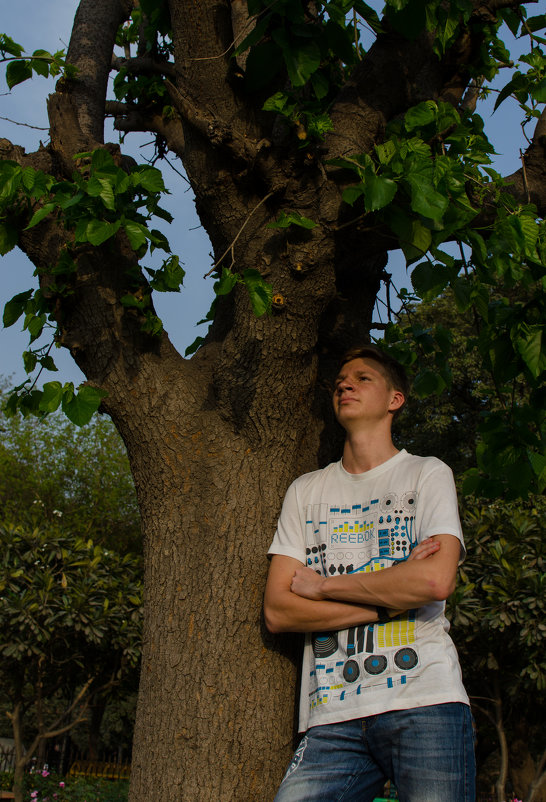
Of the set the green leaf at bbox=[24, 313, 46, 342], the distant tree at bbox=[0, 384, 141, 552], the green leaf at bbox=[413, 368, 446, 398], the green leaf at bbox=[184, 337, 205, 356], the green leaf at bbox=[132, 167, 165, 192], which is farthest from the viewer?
the distant tree at bbox=[0, 384, 141, 552]

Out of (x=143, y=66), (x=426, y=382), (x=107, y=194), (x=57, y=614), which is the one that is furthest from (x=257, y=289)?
(x=57, y=614)

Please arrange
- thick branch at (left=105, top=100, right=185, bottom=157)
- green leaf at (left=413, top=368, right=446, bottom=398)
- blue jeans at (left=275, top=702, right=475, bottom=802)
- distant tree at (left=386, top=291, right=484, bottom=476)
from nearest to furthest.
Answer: blue jeans at (left=275, top=702, right=475, bottom=802), green leaf at (left=413, top=368, right=446, bottom=398), thick branch at (left=105, top=100, right=185, bottom=157), distant tree at (left=386, top=291, right=484, bottom=476)

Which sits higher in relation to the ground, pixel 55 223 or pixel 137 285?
pixel 55 223

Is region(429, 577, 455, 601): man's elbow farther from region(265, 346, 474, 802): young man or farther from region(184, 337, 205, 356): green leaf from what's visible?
region(184, 337, 205, 356): green leaf

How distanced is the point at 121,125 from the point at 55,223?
2131mm

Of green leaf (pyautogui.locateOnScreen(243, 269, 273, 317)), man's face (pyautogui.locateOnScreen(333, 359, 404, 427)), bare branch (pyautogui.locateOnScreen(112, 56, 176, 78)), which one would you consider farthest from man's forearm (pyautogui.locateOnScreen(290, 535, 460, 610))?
bare branch (pyautogui.locateOnScreen(112, 56, 176, 78))

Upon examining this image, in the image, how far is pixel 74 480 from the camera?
22234 mm

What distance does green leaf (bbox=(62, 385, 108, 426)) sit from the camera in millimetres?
2436

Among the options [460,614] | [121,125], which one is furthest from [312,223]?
[460,614]

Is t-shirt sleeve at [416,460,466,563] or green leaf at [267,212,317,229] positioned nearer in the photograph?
t-shirt sleeve at [416,460,466,563]

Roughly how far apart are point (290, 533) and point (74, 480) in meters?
20.8

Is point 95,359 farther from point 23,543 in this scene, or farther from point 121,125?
point 23,543

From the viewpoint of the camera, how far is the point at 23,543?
893 cm

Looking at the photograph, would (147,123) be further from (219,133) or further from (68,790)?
(68,790)
